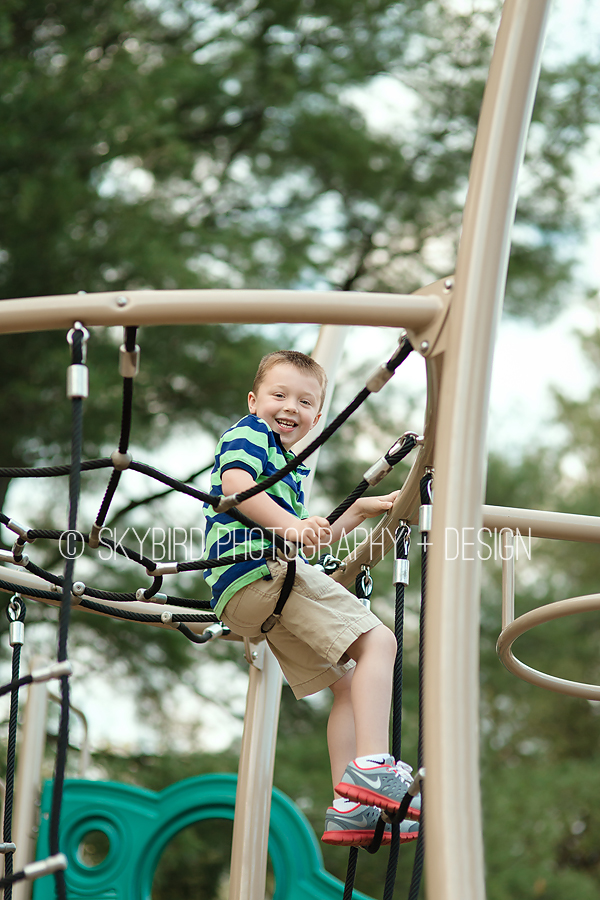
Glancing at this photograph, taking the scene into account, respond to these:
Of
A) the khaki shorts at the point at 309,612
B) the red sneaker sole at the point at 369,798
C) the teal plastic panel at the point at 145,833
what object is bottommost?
the teal plastic panel at the point at 145,833

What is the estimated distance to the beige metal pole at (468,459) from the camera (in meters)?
0.94

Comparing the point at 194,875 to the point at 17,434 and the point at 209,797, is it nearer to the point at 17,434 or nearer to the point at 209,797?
the point at 17,434

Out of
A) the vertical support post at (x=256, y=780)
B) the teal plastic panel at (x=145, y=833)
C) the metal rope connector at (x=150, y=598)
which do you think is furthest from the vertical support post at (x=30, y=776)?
the metal rope connector at (x=150, y=598)

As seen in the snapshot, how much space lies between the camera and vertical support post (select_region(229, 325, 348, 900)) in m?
2.11

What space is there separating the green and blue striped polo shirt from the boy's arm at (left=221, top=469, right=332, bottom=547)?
2 centimetres

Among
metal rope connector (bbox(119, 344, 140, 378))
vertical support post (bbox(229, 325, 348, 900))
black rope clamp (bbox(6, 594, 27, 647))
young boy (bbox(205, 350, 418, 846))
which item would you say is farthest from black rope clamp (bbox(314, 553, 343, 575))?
metal rope connector (bbox(119, 344, 140, 378))

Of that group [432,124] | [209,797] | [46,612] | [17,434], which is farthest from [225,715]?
[432,124]

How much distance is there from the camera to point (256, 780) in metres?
2.21

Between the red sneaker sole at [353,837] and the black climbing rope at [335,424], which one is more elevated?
the black climbing rope at [335,424]

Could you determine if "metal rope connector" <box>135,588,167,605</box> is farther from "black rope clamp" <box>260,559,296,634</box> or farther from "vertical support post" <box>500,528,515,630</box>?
"vertical support post" <box>500,528,515,630</box>

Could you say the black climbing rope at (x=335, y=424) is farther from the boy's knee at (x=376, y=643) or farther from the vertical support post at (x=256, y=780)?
the vertical support post at (x=256, y=780)

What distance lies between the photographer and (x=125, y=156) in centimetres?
461

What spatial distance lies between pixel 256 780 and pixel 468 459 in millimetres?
1407

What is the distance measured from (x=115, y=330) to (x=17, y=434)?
0.80 metres
